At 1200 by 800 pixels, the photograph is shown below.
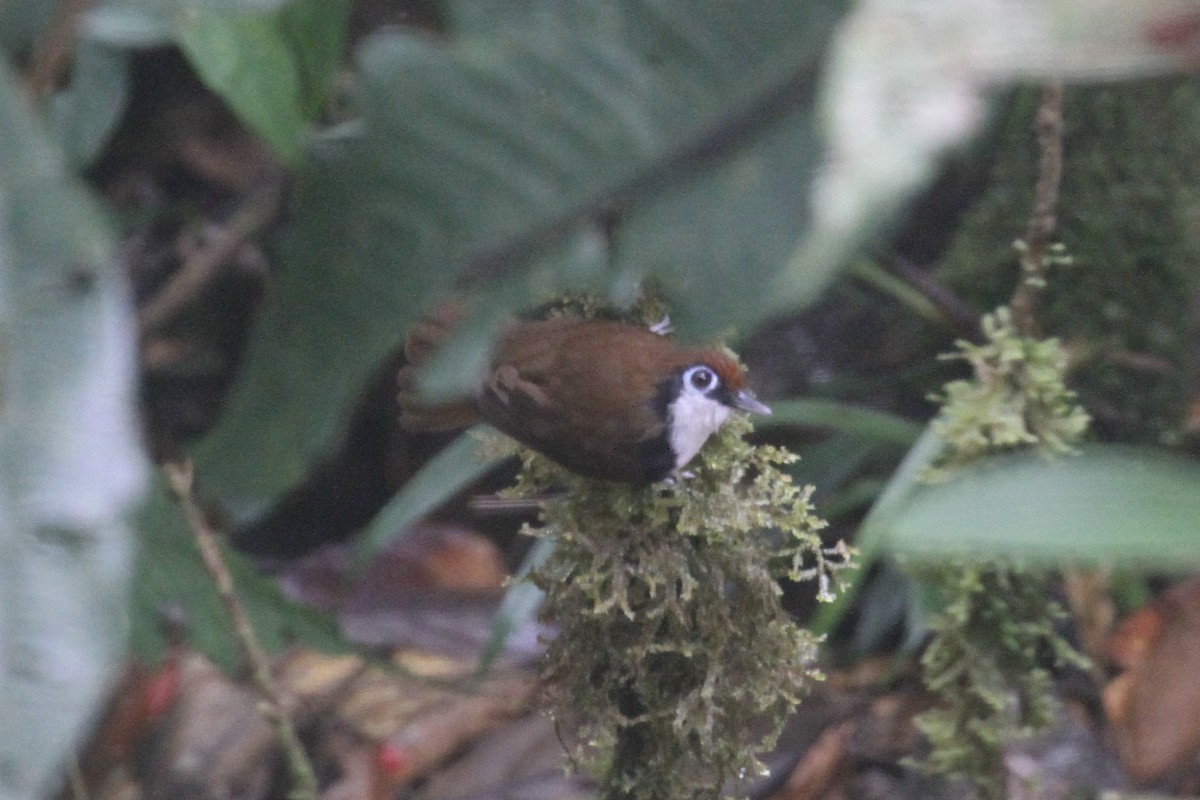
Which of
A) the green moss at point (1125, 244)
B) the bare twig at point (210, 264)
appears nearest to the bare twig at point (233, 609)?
the bare twig at point (210, 264)

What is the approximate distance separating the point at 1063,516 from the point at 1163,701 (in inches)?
60.0

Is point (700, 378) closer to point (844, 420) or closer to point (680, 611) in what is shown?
point (680, 611)

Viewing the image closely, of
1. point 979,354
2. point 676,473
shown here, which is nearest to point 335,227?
point 676,473

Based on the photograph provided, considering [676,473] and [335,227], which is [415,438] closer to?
[676,473]

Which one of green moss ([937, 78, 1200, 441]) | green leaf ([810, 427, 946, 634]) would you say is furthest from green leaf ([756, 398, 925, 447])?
green moss ([937, 78, 1200, 441])

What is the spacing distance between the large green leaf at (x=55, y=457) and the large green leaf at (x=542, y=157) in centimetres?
6

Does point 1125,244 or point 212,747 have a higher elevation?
point 1125,244

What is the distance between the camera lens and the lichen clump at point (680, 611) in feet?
3.66

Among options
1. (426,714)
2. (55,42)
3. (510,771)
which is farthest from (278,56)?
(426,714)

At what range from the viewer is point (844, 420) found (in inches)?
75.4

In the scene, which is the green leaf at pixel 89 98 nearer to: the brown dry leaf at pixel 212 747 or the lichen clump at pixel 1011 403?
the lichen clump at pixel 1011 403

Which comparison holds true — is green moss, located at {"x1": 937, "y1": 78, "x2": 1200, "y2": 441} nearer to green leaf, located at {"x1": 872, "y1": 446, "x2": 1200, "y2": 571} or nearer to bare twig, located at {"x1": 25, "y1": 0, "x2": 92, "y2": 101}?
green leaf, located at {"x1": 872, "y1": 446, "x2": 1200, "y2": 571}

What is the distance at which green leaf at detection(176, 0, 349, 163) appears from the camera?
0.61 metres

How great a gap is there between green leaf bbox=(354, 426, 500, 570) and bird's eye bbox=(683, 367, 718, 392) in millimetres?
549
